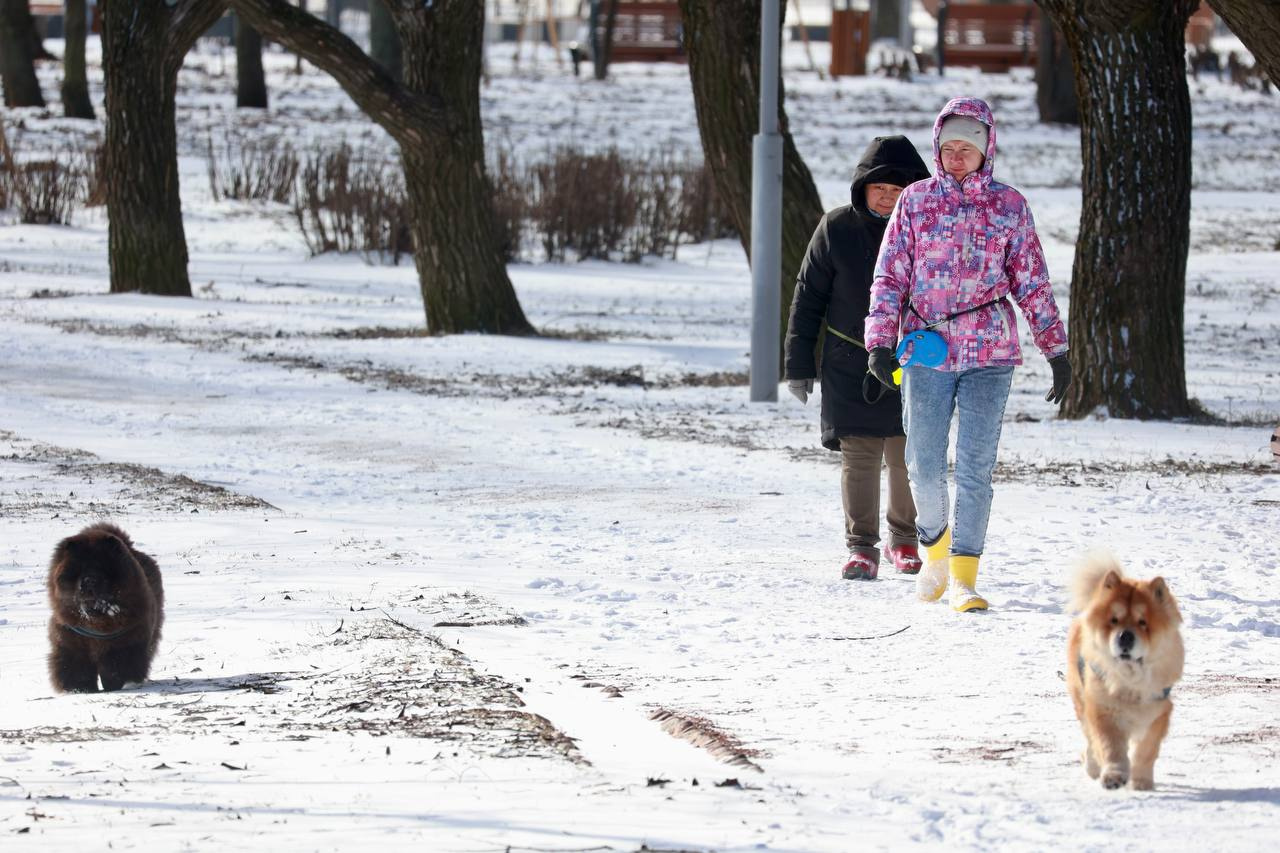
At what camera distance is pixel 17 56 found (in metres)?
34.7

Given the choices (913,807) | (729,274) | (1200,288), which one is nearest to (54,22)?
(729,274)

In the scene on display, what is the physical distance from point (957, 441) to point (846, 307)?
794 millimetres

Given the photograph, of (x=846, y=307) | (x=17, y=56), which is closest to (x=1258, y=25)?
(x=846, y=307)

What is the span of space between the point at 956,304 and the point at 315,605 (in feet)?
8.00

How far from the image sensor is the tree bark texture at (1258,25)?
25.2 feet

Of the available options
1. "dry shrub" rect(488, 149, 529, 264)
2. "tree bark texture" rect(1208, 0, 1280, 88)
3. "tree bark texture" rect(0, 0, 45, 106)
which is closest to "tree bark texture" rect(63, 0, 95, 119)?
"tree bark texture" rect(0, 0, 45, 106)

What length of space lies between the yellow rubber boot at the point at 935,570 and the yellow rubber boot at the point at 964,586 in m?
0.11

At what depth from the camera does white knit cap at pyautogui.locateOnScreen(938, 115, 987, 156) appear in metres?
5.98

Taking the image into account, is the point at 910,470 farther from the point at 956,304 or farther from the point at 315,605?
the point at 315,605

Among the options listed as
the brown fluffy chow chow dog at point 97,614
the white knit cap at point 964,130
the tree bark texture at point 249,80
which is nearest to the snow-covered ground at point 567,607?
the brown fluffy chow chow dog at point 97,614

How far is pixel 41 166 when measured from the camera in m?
24.4

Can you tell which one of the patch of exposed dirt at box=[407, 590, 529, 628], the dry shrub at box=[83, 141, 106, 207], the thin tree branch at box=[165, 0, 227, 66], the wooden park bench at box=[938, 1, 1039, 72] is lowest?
the patch of exposed dirt at box=[407, 590, 529, 628]

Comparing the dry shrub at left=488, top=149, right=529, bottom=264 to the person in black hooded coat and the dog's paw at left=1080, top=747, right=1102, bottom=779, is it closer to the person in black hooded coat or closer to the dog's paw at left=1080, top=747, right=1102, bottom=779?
the person in black hooded coat

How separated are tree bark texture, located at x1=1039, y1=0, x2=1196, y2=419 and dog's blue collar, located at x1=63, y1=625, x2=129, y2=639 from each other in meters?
6.64
